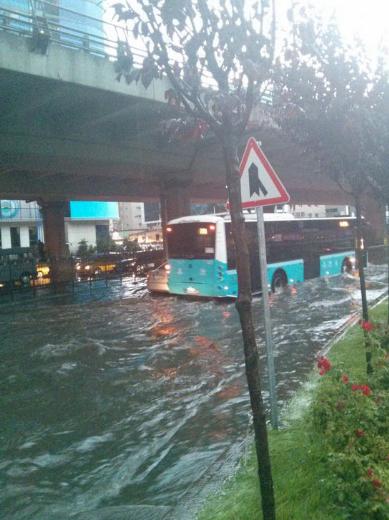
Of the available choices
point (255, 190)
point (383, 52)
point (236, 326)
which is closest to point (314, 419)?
point (255, 190)

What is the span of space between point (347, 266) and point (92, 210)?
37.3 metres

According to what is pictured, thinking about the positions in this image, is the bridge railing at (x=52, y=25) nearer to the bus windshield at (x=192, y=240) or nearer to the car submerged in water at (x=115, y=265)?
the bus windshield at (x=192, y=240)

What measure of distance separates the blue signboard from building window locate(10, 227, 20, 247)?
5707 mm

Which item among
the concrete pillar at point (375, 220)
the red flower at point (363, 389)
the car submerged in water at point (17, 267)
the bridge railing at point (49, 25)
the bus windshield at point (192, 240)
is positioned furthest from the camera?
the concrete pillar at point (375, 220)

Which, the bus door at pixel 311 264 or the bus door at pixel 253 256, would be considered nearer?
the bus door at pixel 253 256

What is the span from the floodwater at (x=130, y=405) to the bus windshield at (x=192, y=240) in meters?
2.50

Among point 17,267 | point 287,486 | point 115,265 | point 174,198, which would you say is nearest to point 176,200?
point 174,198

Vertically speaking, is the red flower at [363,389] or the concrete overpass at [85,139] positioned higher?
the concrete overpass at [85,139]

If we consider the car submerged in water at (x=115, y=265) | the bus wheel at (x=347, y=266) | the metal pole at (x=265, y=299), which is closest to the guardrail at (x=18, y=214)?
the car submerged in water at (x=115, y=265)

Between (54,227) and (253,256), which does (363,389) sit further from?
(54,227)

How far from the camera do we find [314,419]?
14.0 feet

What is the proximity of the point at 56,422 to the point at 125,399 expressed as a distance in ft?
3.75

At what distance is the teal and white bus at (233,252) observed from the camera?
56.3ft

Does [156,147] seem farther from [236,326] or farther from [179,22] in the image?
[179,22]
